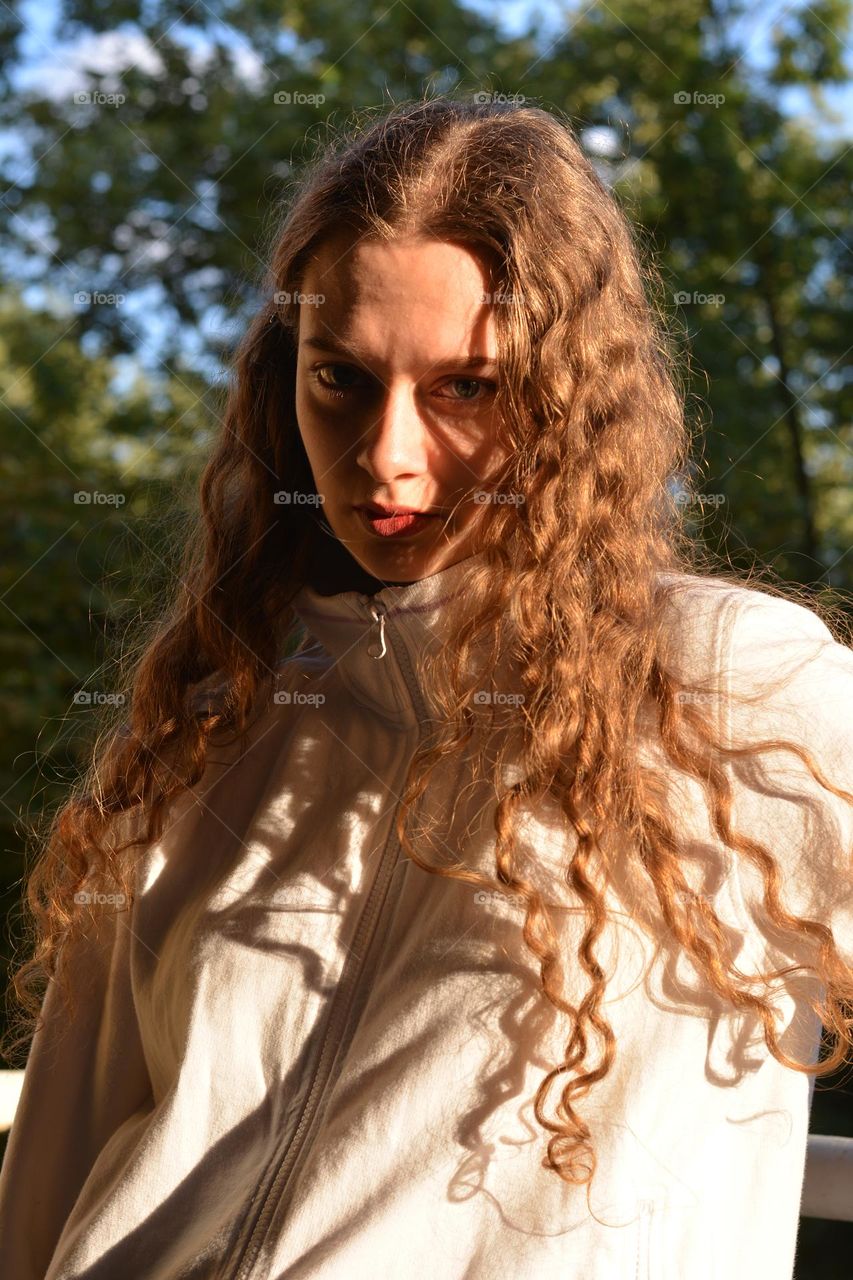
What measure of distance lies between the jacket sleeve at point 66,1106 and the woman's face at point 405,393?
0.46 metres

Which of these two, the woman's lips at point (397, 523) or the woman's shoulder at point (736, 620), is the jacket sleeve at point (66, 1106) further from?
the woman's shoulder at point (736, 620)

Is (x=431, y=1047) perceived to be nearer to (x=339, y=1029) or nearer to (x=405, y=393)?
(x=339, y=1029)

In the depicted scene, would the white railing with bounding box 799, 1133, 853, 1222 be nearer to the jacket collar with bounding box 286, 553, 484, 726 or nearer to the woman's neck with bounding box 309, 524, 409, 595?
the jacket collar with bounding box 286, 553, 484, 726

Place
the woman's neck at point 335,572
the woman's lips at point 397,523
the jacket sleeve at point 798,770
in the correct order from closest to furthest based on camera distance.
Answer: the jacket sleeve at point 798,770 < the woman's lips at point 397,523 < the woman's neck at point 335,572

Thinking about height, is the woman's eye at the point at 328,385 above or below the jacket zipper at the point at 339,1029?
above

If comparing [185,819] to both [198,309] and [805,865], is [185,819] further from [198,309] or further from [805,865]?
[198,309]

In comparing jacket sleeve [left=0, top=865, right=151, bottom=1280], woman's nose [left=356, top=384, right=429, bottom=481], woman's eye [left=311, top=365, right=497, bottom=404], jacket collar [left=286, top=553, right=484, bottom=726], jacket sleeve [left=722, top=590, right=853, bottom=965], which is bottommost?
jacket sleeve [left=0, top=865, right=151, bottom=1280]

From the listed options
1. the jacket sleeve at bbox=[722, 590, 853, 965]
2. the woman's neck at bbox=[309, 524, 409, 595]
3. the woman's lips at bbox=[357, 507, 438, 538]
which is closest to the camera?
the jacket sleeve at bbox=[722, 590, 853, 965]

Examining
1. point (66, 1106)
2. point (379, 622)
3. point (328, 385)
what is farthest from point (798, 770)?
point (66, 1106)

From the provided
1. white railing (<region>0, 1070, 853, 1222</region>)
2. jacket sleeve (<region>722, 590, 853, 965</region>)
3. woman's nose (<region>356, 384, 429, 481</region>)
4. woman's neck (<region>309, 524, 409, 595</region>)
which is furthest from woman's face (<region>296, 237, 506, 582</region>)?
white railing (<region>0, 1070, 853, 1222</region>)

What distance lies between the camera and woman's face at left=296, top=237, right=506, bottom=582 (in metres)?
1.04

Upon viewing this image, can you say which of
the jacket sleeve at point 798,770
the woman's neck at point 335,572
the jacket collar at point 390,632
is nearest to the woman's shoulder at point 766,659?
the jacket sleeve at point 798,770

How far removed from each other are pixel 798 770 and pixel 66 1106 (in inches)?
29.6

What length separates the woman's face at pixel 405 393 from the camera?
3.40ft
